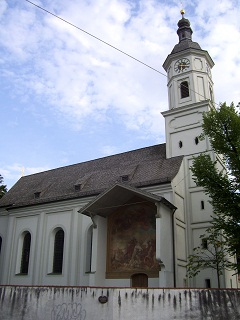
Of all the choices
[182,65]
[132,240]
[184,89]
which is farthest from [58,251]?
[182,65]

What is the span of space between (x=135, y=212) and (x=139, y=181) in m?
2.54

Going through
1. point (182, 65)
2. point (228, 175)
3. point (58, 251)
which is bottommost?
point (58, 251)

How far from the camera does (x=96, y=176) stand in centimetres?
2903

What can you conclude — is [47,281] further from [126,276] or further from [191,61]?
[191,61]

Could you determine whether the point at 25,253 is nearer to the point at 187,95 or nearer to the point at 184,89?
the point at 187,95

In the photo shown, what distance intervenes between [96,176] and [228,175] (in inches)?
568

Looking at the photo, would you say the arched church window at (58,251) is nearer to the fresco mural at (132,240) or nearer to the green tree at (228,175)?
the fresco mural at (132,240)

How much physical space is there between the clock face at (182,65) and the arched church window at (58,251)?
16.3 metres

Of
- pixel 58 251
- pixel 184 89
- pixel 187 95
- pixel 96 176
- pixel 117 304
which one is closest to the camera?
pixel 117 304

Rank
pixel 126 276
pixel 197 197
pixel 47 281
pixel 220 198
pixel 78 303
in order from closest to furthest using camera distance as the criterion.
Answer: pixel 78 303
pixel 220 198
pixel 126 276
pixel 197 197
pixel 47 281

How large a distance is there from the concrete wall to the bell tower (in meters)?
15.0

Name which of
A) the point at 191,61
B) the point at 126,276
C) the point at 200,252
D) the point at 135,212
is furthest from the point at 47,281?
the point at 191,61

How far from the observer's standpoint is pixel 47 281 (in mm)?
25125

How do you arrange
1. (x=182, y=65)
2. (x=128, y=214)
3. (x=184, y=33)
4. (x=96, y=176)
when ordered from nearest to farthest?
1. (x=128, y=214)
2. (x=182, y=65)
3. (x=96, y=176)
4. (x=184, y=33)
